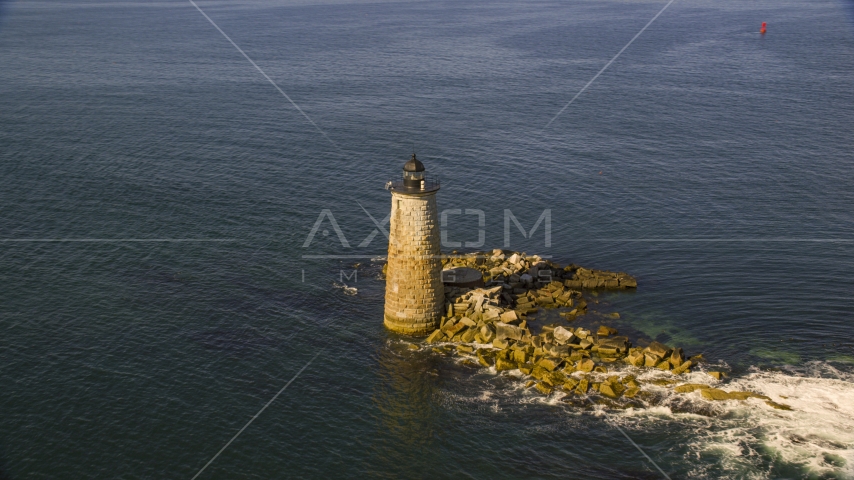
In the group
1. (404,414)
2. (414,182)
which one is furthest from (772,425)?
(414,182)

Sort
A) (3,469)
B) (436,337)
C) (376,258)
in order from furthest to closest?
(376,258) < (436,337) < (3,469)

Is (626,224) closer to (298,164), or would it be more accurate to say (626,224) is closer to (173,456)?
(298,164)

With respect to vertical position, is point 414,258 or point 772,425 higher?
point 414,258

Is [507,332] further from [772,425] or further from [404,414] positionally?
[772,425]

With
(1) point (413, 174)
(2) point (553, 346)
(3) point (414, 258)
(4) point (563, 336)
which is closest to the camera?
(2) point (553, 346)

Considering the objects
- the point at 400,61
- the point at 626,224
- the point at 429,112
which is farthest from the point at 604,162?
the point at 400,61

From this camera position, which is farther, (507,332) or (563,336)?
(507,332)
